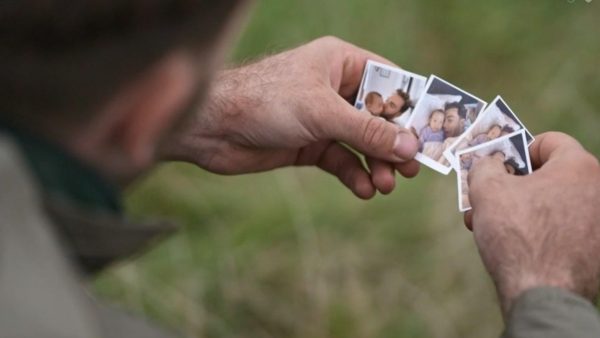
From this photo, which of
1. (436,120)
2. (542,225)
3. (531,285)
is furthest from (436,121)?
(531,285)

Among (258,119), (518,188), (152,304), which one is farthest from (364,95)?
(152,304)

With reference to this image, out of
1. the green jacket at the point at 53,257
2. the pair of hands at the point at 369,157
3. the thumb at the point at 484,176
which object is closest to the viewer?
the green jacket at the point at 53,257

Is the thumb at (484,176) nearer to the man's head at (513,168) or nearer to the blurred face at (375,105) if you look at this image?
the man's head at (513,168)

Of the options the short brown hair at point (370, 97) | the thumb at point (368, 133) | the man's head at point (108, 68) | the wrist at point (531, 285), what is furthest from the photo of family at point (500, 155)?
the man's head at point (108, 68)

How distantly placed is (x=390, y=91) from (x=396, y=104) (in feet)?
0.11

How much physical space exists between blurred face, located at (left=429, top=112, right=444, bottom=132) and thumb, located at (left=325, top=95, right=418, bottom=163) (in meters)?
0.07

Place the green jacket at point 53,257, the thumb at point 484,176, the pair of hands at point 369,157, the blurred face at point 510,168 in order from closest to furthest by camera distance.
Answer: the green jacket at point 53,257, the pair of hands at point 369,157, the thumb at point 484,176, the blurred face at point 510,168

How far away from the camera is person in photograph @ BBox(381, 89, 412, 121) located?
272 centimetres

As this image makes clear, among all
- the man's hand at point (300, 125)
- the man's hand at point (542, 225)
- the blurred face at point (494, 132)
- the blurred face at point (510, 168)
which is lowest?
the man's hand at point (300, 125)

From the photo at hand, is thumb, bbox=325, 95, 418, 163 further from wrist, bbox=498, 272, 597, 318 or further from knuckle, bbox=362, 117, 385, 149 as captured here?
wrist, bbox=498, 272, 597, 318

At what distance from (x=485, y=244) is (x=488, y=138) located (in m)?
0.43

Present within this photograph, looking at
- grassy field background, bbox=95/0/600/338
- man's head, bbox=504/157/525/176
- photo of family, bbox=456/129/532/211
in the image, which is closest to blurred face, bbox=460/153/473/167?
photo of family, bbox=456/129/532/211

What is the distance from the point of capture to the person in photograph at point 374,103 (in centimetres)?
272

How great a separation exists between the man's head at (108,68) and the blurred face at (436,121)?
4.21 ft
